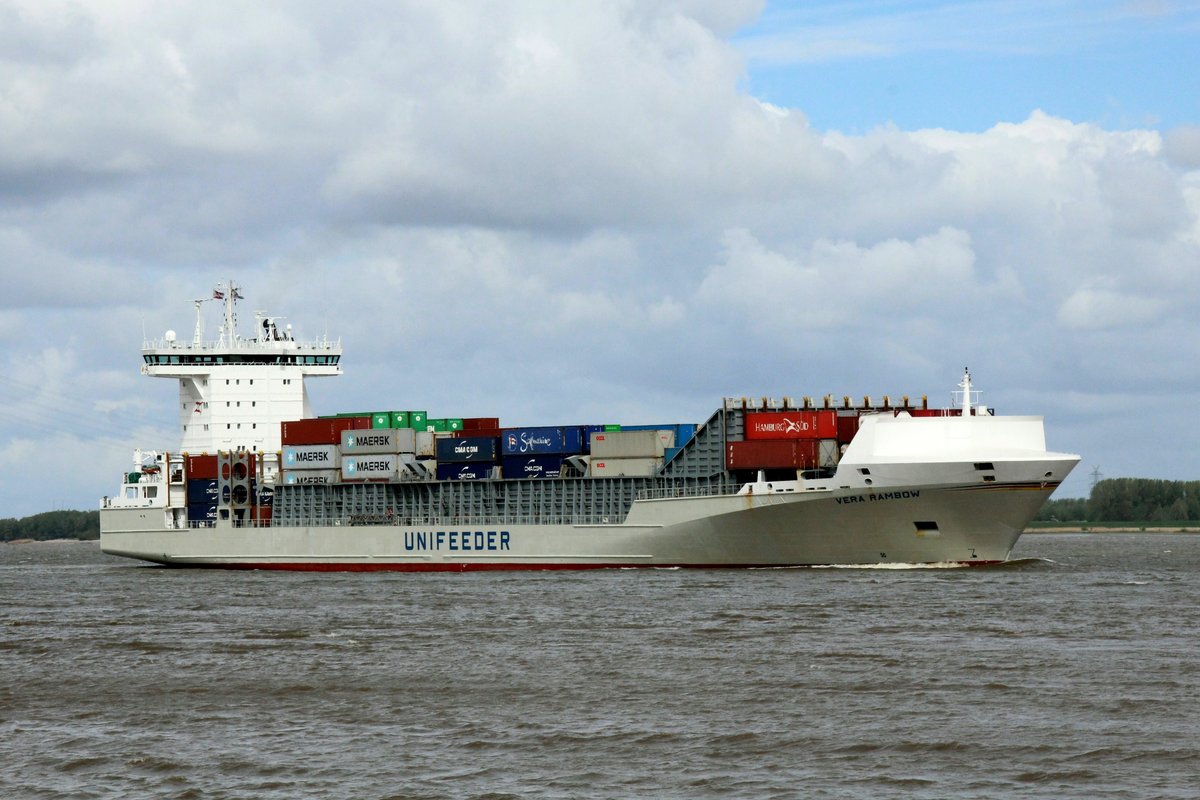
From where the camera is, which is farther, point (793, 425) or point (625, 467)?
point (625, 467)

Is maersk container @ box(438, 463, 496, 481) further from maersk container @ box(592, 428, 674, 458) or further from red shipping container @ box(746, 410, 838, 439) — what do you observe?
red shipping container @ box(746, 410, 838, 439)

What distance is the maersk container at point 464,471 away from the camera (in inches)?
2344

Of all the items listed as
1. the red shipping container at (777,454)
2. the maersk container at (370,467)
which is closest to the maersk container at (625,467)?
the red shipping container at (777,454)

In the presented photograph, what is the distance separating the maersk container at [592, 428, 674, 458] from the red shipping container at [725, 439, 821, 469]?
491 cm

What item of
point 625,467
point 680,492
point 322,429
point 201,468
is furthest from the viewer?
point 201,468

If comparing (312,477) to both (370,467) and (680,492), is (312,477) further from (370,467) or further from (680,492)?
(680,492)

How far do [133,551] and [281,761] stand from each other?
53468mm

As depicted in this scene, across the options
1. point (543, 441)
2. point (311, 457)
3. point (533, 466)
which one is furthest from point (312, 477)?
point (543, 441)

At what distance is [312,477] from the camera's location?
210ft

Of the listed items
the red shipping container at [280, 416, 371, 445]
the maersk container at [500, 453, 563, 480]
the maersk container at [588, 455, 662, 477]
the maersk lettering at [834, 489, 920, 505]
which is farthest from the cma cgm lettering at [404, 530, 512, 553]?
the maersk lettering at [834, 489, 920, 505]

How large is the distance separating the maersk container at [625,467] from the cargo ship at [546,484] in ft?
0.26

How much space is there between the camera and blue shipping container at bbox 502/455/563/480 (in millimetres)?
57906

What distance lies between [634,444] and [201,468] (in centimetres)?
2285

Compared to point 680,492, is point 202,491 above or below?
above
